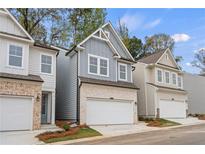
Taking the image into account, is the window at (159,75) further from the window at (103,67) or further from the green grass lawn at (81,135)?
the green grass lawn at (81,135)

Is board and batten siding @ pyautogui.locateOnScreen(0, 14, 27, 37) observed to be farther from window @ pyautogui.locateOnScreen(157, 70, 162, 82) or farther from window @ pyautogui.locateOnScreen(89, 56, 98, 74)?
window @ pyautogui.locateOnScreen(157, 70, 162, 82)

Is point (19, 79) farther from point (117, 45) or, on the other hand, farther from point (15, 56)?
point (117, 45)

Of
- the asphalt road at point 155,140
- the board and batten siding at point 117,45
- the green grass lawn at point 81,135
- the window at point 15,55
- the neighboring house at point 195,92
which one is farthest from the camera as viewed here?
the neighboring house at point 195,92

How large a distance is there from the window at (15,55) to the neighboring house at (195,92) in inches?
914

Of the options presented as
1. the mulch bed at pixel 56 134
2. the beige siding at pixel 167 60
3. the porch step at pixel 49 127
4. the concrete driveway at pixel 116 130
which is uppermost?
the beige siding at pixel 167 60

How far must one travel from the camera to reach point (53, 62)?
2014cm

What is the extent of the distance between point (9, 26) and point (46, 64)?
149 inches

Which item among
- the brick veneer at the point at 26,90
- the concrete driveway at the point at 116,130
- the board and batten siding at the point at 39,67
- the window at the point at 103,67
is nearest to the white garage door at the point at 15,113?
the brick veneer at the point at 26,90

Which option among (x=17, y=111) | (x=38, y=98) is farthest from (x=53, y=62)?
(x=17, y=111)

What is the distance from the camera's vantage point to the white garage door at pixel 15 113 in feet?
54.1

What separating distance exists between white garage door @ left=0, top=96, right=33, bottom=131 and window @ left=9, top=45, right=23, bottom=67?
248 cm

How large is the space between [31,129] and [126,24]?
3051 centimetres

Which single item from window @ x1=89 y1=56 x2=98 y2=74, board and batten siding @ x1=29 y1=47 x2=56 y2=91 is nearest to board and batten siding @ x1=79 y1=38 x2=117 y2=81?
window @ x1=89 y1=56 x2=98 y2=74

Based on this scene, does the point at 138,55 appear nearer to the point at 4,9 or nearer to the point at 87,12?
the point at 87,12
